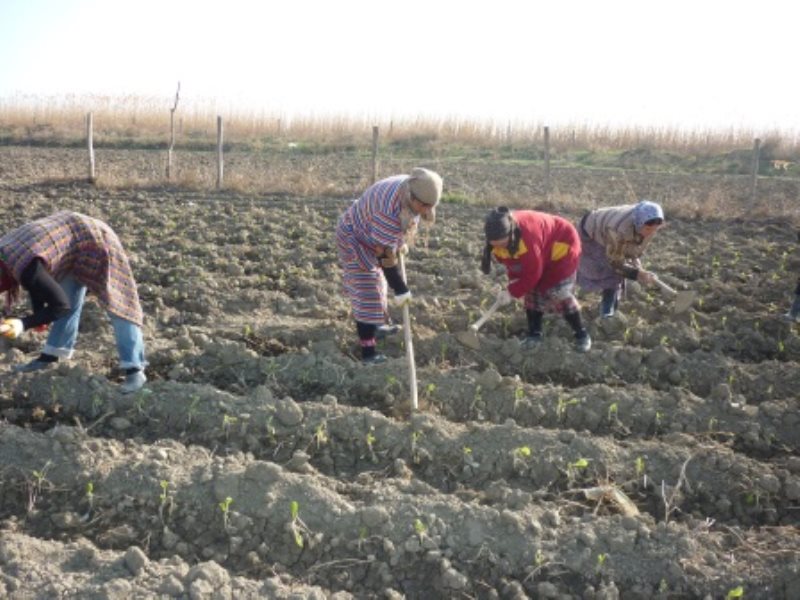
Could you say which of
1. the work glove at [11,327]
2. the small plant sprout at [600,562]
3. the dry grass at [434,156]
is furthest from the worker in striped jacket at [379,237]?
the dry grass at [434,156]

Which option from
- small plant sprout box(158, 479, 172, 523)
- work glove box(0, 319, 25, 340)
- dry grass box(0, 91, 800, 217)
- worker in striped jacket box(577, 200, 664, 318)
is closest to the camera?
small plant sprout box(158, 479, 172, 523)

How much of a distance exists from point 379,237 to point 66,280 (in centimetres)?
181

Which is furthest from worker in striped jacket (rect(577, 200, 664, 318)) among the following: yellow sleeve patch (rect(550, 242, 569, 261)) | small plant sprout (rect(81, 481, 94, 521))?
small plant sprout (rect(81, 481, 94, 521))

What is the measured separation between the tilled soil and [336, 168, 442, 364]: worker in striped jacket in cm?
37

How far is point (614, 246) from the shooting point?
5520 mm

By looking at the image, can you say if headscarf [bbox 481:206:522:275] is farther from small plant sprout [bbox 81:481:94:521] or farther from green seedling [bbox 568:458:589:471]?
small plant sprout [bbox 81:481:94:521]

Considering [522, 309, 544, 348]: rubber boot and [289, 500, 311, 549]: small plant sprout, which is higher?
[522, 309, 544, 348]: rubber boot

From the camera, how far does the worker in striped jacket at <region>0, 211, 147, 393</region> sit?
393 cm

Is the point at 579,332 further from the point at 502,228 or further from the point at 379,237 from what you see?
the point at 379,237

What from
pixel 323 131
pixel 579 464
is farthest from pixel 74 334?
pixel 323 131

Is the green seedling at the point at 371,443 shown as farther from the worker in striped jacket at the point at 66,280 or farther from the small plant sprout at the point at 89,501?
the worker in striped jacket at the point at 66,280

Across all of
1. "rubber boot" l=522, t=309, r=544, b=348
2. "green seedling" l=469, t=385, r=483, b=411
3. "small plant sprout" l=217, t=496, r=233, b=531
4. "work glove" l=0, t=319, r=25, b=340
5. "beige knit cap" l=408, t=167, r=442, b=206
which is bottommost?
"small plant sprout" l=217, t=496, r=233, b=531

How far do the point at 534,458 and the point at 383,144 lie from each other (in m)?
19.2

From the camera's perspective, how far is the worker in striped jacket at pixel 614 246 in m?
5.32
